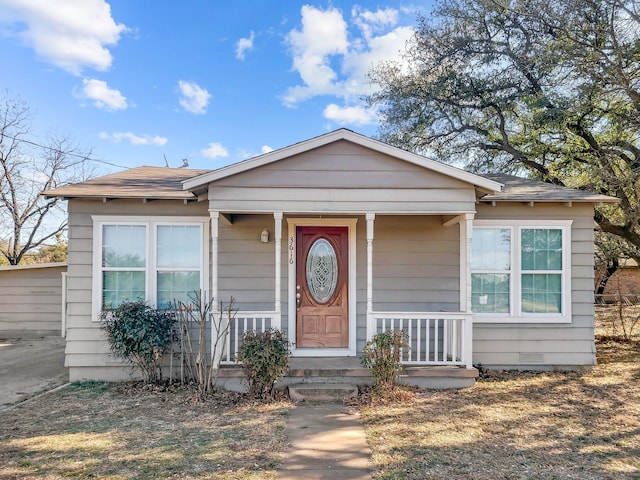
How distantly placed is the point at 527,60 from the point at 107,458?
11.6 meters

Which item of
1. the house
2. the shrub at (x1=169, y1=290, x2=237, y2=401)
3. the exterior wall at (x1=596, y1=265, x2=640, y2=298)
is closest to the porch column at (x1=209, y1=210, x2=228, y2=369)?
the shrub at (x1=169, y1=290, x2=237, y2=401)

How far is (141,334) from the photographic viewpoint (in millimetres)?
5531

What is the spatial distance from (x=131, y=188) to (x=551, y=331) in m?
7.22

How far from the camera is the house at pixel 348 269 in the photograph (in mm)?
6199

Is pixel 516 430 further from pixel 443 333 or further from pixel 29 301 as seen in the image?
pixel 29 301

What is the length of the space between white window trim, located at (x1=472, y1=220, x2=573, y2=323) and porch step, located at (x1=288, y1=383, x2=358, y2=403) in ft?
8.46

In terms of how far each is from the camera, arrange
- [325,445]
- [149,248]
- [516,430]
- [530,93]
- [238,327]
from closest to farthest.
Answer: [325,445]
[516,430]
[238,327]
[149,248]
[530,93]

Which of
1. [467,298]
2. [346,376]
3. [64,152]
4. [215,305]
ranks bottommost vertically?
[346,376]

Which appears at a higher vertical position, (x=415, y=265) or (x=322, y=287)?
(x=415, y=265)

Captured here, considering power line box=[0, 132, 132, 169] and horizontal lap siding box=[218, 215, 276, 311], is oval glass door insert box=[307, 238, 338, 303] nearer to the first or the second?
horizontal lap siding box=[218, 215, 276, 311]

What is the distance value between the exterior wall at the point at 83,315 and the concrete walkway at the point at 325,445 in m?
3.32

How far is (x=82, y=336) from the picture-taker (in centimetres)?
619

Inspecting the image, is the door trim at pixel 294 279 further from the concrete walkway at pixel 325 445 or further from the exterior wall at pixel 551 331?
the exterior wall at pixel 551 331

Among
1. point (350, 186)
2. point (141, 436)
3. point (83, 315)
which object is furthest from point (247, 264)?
point (141, 436)
